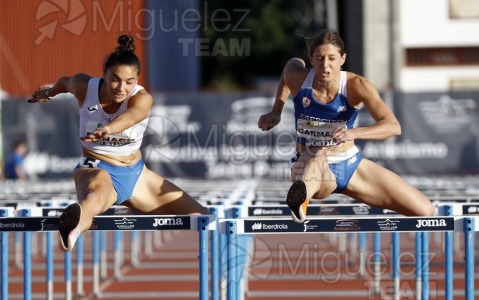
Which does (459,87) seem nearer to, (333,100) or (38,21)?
(38,21)

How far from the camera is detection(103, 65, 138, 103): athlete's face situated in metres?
7.36

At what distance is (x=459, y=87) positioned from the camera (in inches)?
1176

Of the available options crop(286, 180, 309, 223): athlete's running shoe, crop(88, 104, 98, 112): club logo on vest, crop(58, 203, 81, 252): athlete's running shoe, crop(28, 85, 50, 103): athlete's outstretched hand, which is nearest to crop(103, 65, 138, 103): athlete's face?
crop(88, 104, 98, 112): club logo on vest

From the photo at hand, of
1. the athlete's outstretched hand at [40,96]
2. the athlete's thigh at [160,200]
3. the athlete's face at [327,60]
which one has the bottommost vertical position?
the athlete's thigh at [160,200]

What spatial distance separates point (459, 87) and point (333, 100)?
75.5 feet

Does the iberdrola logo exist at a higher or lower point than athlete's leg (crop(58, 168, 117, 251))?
higher

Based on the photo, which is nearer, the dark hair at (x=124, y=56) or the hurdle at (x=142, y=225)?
the hurdle at (x=142, y=225)

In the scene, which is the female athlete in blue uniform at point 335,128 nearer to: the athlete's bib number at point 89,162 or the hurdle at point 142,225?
the hurdle at point 142,225

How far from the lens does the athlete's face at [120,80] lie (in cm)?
736

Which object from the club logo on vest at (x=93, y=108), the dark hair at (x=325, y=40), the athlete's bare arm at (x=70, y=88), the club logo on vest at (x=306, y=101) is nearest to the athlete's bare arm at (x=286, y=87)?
the club logo on vest at (x=306, y=101)

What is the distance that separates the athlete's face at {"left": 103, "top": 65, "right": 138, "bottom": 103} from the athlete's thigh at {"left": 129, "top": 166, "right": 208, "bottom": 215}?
2.29 ft

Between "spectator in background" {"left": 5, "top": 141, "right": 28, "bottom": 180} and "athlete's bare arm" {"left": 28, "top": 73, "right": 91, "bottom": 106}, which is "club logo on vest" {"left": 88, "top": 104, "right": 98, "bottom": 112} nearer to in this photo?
"athlete's bare arm" {"left": 28, "top": 73, "right": 91, "bottom": 106}

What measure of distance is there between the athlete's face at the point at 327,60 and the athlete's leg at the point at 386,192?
780mm

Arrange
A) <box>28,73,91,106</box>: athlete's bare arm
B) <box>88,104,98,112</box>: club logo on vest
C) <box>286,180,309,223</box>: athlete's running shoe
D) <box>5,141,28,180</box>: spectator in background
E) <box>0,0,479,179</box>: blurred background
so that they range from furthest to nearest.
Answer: <box>0,0,479,179</box>: blurred background < <box>5,141,28,180</box>: spectator in background < <box>28,73,91,106</box>: athlete's bare arm < <box>88,104,98,112</box>: club logo on vest < <box>286,180,309,223</box>: athlete's running shoe
